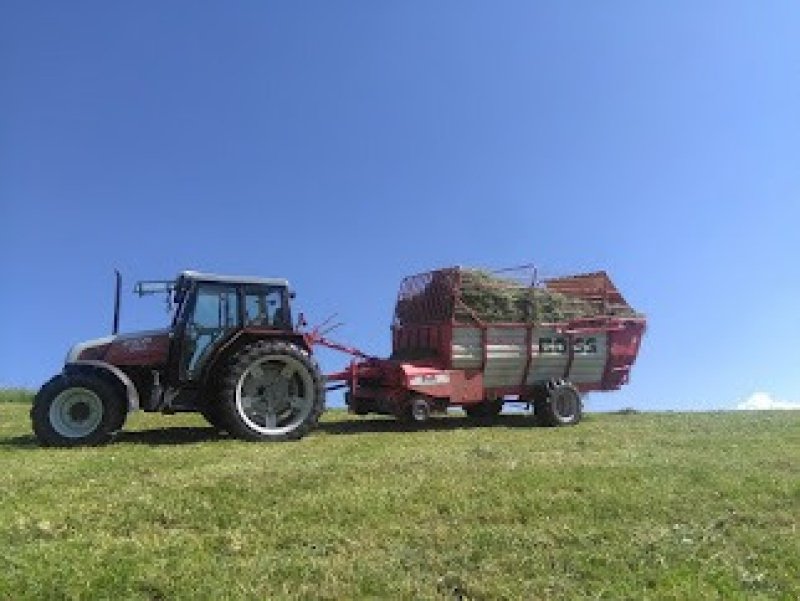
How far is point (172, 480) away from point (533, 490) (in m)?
3.50

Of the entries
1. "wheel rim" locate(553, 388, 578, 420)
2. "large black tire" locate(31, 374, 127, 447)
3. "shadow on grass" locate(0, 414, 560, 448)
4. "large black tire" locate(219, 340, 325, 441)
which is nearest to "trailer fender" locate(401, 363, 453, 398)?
"shadow on grass" locate(0, 414, 560, 448)

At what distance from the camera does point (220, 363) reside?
14.4 m

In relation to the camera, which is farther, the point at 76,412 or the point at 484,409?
the point at 484,409

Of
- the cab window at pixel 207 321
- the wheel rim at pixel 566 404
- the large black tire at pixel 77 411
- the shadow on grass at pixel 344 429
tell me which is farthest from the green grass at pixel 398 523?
the wheel rim at pixel 566 404

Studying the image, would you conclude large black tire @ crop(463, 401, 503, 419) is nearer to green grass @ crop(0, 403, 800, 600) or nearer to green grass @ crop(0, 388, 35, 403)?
green grass @ crop(0, 403, 800, 600)

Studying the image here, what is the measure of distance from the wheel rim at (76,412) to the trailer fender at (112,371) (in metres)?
0.37

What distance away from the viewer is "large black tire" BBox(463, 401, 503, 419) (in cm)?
1816

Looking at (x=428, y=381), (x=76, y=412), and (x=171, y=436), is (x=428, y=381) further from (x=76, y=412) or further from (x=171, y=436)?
(x=76, y=412)

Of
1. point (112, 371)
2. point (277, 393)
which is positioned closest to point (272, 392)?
point (277, 393)

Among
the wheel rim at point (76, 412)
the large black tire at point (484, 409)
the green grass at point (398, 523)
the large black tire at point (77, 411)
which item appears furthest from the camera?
the large black tire at point (484, 409)

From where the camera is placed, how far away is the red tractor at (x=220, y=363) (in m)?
13.9

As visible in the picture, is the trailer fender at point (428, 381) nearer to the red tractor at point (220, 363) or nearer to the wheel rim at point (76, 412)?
the red tractor at point (220, 363)

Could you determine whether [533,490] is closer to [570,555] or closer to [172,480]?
[570,555]

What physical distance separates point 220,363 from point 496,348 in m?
4.72
